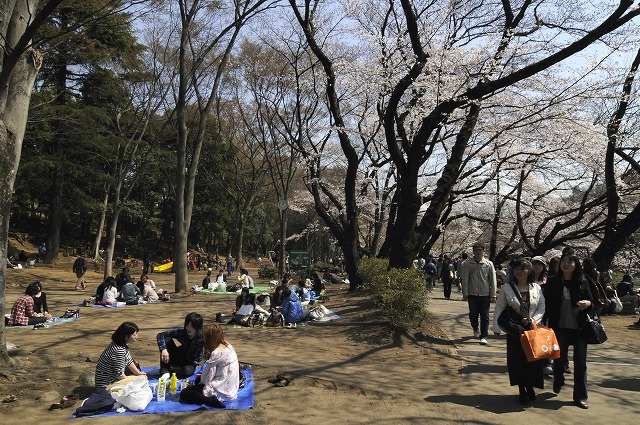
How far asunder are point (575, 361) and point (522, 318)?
62 cm

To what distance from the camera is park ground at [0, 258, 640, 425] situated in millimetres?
4312

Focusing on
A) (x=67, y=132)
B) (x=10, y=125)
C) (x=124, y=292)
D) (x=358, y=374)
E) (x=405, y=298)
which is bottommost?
(x=358, y=374)

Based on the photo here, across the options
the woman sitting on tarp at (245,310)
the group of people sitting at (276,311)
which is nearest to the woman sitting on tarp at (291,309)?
the group of people sitting at (276,311)

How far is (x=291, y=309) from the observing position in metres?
9.61

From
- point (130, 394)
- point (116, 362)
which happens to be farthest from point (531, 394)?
point (116, 362)

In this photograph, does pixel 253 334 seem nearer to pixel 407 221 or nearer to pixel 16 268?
pixel 407 221

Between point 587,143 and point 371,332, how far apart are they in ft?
29.6

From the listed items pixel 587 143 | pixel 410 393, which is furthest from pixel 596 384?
pixel 587 143

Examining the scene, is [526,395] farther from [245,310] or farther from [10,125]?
[10,125]

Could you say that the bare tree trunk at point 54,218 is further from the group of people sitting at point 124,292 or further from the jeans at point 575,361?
the jeans at point 575,361

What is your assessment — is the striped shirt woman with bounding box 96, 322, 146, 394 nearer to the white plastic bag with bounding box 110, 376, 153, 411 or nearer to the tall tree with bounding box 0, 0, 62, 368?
the white plastic bag with bounding box 110, 376, 153, 411

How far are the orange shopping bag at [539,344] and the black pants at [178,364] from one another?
3.68 metres

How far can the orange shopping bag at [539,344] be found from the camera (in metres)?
4.22

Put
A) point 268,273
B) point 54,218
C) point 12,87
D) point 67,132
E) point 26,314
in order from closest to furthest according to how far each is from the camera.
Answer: point 12,87, point 26,314, point 67,132, point 268,273, point 54,218
